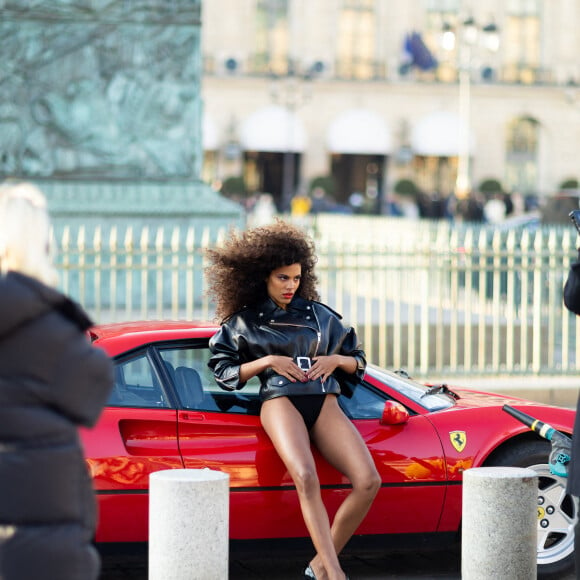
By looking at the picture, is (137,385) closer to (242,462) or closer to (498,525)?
(242,462)

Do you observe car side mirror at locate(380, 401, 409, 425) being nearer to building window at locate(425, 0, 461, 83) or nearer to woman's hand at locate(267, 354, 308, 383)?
woman's hand at locate(267, 354, 308, 383)

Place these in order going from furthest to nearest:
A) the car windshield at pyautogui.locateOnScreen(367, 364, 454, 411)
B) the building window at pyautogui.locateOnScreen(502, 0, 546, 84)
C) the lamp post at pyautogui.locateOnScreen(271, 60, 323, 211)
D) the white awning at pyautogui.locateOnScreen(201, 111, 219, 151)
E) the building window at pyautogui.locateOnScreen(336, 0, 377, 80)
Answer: the building window at pyautogui.locateOnScreen(502, 0, 546, 84) < the building window at pyautogui.locateOnScreen(336, 0, 377, 80) < the white awning at pyautogui.locateOnScreen(201, 111, 219, 151) < the lamp post at pyautogui.locateOnScreen(271, 60, 323, 211) < the car windshield at pyautogui.locateOnScreen(367, 364, 454, 411)

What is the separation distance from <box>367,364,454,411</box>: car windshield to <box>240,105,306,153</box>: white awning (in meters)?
48.0

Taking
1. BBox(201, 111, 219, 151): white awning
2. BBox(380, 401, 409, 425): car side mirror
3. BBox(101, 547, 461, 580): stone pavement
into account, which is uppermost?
BBox(201, 111, 219, 151): white awning

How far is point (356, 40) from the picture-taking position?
57.6 meters

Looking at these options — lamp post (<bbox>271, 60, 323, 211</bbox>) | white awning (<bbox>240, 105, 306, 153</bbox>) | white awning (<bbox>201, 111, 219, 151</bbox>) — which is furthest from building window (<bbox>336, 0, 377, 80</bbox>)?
white awning (<bbox>201, 111, 219, 151</bbox>)

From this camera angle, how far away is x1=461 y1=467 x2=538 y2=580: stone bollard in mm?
5504

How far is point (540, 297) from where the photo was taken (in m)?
12.2

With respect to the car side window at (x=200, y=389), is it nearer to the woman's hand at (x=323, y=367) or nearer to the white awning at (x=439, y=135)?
the woman's hand at (x=323, y=367)

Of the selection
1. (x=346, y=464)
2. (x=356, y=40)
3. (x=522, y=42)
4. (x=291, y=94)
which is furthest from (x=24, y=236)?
(x=522, y=42)

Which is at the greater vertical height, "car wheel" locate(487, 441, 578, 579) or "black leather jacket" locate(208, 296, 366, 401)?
"black leather jacket" locate(208, 296, 366, 401)

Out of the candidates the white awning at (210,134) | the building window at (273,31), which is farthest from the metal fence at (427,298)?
the building window at (273,31)

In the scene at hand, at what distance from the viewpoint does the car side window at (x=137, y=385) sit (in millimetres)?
5895

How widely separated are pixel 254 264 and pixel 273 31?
51925 mm
